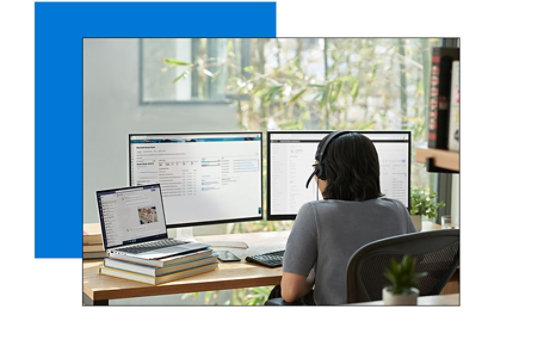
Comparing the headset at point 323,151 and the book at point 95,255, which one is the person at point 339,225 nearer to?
the headset at point 323,151

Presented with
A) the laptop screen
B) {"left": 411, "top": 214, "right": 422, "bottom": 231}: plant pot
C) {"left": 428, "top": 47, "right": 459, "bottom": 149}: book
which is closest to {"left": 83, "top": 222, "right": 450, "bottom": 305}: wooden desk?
the laptop screen

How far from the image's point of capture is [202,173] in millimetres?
2289

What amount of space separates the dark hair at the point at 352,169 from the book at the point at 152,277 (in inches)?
18.2

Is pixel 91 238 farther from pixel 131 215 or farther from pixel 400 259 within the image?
pixel 400 259

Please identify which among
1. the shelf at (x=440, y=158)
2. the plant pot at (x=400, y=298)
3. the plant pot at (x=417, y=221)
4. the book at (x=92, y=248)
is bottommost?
the book at (x=92, y=248)

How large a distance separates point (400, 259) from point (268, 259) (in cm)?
67

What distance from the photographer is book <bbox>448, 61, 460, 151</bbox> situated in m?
1.29

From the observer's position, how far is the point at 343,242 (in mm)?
1780

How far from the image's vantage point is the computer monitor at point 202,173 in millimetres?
2207

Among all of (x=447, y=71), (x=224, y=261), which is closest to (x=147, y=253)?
(x=224, y=261)

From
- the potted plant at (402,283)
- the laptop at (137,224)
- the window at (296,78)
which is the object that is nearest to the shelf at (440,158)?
the potted plant at (402,283)

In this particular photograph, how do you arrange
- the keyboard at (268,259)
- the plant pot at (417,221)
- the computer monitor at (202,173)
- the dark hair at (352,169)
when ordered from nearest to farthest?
the dark hair at (352,169) → the keyboard at (268,259) → the computer monitor at (202,173) → the plant pot at (417,221)
